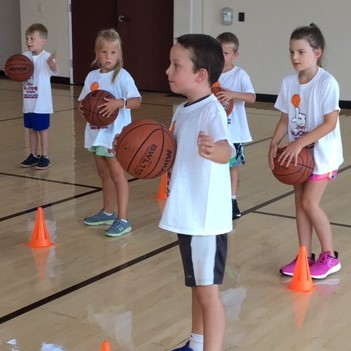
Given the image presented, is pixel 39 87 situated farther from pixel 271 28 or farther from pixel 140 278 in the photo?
pixel 271 28

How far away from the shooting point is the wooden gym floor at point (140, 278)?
3295 millimetres

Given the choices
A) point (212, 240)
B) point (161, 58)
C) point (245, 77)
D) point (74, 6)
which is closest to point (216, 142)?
point (212, 240)

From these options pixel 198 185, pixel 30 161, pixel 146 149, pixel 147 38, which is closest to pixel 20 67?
pixel 30 161

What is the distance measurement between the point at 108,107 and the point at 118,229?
2.55ft

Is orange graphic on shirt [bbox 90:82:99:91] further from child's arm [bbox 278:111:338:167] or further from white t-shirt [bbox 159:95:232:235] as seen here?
white t-shirt [bbox 159:95:232:235]

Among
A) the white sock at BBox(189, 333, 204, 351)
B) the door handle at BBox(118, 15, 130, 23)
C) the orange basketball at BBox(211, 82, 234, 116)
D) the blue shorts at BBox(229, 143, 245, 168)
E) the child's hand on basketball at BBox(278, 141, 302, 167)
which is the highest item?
the door handle at BBox(118, 15, 130, 23)

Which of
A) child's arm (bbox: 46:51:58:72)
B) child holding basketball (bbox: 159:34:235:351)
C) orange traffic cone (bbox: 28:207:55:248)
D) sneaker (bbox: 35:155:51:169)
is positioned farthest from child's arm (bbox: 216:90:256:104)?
sneaker (bbox: 35:155:51:169)

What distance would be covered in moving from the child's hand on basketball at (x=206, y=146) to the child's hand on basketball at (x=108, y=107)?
6.32 feet

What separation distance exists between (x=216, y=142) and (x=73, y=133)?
5.80 m

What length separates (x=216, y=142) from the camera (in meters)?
2.71

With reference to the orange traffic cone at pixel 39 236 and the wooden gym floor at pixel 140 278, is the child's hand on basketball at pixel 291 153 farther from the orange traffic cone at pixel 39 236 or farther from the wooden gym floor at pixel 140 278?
the orange traffic cone at pixel 39 236

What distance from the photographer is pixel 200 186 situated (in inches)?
110

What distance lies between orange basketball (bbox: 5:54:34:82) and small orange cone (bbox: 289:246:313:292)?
11.4ft

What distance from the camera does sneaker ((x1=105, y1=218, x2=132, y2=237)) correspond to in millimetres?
4727
